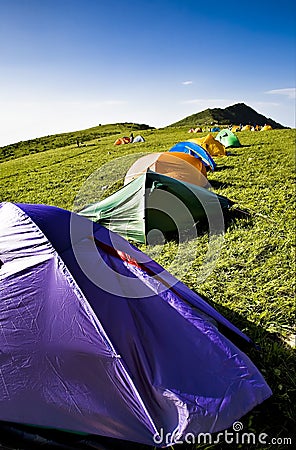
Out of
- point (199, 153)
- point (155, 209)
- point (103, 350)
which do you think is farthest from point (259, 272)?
point (199, 153)

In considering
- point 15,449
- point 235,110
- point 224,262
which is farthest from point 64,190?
point 235,110

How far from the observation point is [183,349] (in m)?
3.02

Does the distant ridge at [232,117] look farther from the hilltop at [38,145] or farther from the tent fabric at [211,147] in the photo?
the tent fabric at [211,147]

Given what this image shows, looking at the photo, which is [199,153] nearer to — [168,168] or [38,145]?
[168,168]

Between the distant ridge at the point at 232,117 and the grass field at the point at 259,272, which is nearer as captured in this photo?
the grass field at the point at 259,272

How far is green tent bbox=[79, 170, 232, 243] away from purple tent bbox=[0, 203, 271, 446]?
3.23 meters

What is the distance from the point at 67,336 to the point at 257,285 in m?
3.26

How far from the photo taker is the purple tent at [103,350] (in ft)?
8.63

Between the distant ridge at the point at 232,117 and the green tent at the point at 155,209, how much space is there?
238 ft

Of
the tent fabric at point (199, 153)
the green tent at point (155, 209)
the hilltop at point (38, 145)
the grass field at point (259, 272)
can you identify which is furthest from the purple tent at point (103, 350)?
the hilltop at point (38, 145)

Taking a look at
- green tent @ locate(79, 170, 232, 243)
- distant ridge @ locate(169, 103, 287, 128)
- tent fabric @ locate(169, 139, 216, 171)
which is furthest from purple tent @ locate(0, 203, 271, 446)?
distant ridge @ locate(169, 103, 287, 128)

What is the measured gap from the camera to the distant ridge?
268 ft

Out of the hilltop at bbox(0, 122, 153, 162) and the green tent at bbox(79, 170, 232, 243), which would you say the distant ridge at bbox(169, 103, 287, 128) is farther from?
the green tent at bbox(79, 170, 232, 243)

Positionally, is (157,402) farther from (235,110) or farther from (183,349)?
(235,110)
